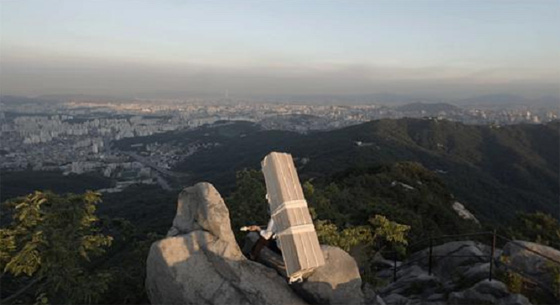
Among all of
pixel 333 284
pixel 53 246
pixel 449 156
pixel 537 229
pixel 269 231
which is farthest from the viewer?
pixel 449 156

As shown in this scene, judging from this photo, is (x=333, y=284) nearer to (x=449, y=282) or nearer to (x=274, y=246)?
(x=274, y=246)

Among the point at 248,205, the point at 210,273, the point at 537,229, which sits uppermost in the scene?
the point at 210,273

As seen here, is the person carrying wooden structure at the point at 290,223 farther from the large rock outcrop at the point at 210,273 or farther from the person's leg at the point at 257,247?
the large rock outcrop at the point at 210,273

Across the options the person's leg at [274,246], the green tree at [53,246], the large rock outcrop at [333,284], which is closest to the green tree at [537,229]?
the large rock outcrop at [333,284]

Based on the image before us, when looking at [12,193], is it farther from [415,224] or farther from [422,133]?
[422,133]

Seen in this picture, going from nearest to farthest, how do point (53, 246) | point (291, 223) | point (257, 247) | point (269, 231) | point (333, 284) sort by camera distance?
point (291, 223), point (269, 231), point (333, 284), point (257, 247), point (53, 246)

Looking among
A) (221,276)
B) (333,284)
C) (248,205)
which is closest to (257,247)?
(221,276)

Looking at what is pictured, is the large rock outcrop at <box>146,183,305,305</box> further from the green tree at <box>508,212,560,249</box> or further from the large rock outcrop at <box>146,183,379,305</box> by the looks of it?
the green tree at <box>508,212,560,249</box>
